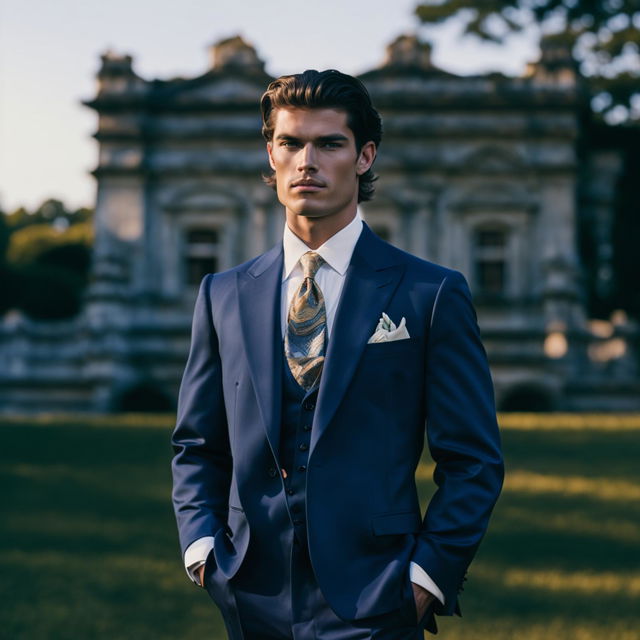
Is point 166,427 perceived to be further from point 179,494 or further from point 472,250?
point 179,494

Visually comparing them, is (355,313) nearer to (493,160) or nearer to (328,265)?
(328,265)

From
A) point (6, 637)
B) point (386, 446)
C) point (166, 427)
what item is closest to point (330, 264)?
point (386, 446)

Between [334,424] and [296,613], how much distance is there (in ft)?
1.82

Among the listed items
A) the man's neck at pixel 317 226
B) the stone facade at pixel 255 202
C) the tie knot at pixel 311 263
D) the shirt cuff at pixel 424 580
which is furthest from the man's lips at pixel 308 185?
the stone facade at pixel 255 202

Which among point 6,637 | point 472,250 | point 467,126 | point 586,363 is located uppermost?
point 467,126

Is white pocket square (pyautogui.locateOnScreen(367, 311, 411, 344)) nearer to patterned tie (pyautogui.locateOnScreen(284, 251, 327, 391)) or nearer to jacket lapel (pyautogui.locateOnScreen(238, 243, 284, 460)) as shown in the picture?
patterned tie (pyautogui.locateOnScreen(284, 251, 327, 391))

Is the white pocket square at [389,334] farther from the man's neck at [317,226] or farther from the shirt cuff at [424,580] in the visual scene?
the shirt cuff at [424,580]

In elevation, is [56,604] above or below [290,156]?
below

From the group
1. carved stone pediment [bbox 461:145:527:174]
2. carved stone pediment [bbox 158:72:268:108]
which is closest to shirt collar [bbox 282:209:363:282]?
carved stone pediment [bbox 461:145:527:174]

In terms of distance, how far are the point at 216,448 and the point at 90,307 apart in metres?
21.6

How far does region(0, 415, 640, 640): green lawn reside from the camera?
741 cm

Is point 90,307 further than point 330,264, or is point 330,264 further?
point 90,307

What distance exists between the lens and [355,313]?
307cm

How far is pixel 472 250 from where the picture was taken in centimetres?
2502
